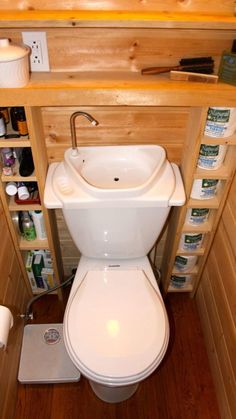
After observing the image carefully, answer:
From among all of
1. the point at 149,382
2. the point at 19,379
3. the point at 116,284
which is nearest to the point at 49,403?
the point at 19,379

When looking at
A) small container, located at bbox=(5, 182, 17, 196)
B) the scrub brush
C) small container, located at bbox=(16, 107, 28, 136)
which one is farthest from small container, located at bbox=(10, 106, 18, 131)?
the scrub brush

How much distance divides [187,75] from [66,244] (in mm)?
946

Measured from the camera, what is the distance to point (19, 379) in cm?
137

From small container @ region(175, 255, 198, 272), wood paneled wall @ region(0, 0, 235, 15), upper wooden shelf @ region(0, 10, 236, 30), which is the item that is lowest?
small container @ region(175, 255, 198, 272)

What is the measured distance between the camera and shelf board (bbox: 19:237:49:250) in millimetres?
1379

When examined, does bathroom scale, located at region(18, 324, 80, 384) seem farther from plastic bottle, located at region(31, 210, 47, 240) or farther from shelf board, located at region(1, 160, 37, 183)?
shelf board, located at region(1, 160, 37, 183)

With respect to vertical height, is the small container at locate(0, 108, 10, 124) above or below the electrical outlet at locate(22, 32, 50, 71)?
below

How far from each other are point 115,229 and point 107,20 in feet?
2.22

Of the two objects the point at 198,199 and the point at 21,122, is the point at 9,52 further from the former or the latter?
the point at 198,199

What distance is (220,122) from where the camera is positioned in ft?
3.43

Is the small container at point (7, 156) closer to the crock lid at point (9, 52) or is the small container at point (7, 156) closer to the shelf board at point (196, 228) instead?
the crock lid at point (9, 52)

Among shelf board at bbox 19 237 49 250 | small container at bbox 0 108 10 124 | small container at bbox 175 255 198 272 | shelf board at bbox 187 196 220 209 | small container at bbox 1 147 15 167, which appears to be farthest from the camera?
small container at bbox 175 255 198 272

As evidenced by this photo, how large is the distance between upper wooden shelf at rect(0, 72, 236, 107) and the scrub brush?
0.05 metres

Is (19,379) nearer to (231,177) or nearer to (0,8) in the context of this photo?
(231,177)
